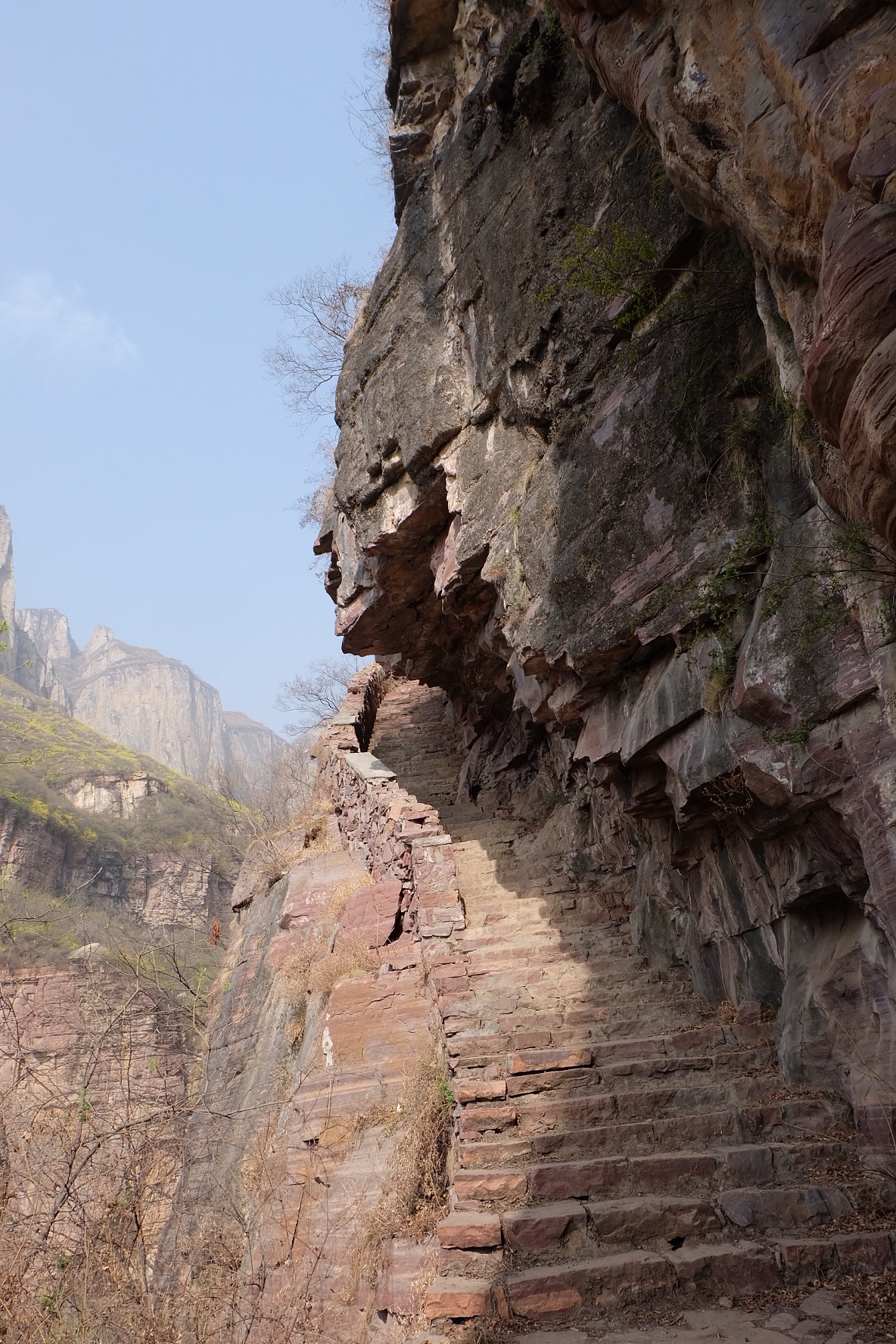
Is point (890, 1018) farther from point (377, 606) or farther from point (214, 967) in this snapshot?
point (214, 967)

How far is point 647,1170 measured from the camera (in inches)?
230

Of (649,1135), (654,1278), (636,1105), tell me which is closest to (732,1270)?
(654,1278)

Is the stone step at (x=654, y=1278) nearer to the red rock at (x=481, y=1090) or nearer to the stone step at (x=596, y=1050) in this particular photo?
the red rock at (x=481, y=1090)

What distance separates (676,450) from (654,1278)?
20.1 feet

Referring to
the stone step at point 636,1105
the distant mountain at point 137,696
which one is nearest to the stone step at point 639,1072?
the stone step at point 636,1105

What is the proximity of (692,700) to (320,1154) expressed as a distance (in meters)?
5.53

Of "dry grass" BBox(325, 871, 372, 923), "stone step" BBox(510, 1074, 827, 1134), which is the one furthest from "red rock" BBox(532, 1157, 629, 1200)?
"dry grass" BBox(325, 871, 372, 923)

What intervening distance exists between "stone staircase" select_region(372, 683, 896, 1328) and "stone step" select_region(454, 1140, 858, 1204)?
0.04ft

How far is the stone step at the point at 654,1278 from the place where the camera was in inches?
194

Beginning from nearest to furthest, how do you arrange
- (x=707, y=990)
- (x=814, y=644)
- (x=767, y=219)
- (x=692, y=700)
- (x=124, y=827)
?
(x=767, y=219) < (x=814, y=644) < (x=692, y=700) < (x=707, y=990) < (x=124, y=827)

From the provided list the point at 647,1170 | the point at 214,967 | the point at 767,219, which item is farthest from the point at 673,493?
the point at 214,967

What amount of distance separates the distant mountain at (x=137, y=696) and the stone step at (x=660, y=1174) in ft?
338

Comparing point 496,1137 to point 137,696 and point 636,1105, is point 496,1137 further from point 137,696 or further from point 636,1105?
point 137,696

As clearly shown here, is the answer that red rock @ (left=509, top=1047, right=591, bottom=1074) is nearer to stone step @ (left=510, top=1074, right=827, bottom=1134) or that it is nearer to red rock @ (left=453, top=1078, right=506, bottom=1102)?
red rock @ (left=453, top=1078, right=506, bottom=1102)
